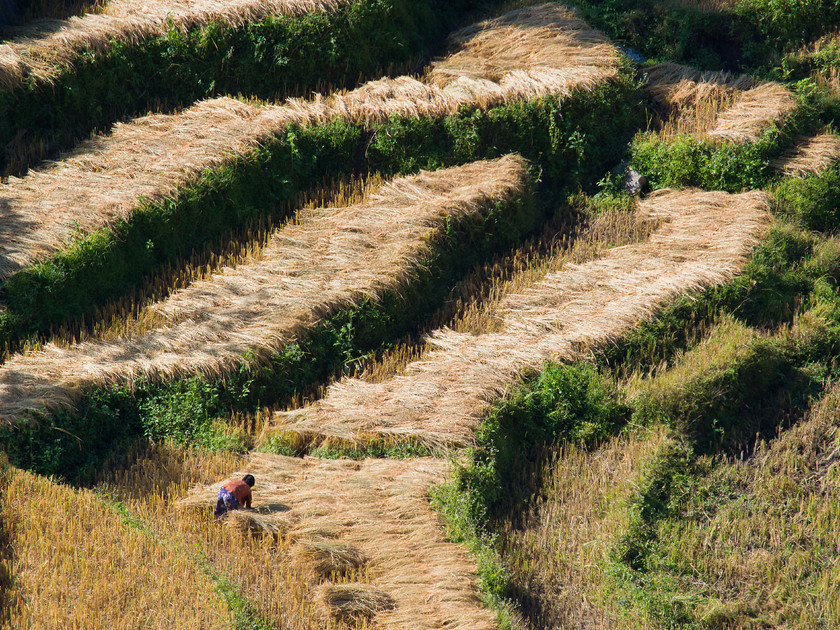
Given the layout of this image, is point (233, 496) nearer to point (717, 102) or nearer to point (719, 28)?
point (717, 102)

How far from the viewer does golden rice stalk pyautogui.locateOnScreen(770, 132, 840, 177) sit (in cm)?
1014

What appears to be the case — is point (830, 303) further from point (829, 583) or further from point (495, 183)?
point (495, 183)

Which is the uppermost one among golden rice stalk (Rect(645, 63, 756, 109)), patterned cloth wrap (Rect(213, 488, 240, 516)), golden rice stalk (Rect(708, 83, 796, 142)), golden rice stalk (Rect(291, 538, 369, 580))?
golden rice stalk (Rect(645, 63, 756, 109))

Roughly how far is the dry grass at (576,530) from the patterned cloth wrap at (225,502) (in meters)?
2.59

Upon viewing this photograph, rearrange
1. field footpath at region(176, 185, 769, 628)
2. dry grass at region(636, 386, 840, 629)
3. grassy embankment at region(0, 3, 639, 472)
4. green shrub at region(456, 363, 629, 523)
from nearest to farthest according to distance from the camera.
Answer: dry grass at region(636, 386, 840, 629)
field footpath at region(176, 185, 769, 628)
green shrub at region(456, 363, 629, 523)
grassy embankment at region(0, 3, 639, 472)

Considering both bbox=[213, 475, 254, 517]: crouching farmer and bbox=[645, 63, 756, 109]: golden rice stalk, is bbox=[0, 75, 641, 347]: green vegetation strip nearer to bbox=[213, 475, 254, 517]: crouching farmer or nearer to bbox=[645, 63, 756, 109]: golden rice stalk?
bbox=[645, 63, 756, 109]: golden rice stalk

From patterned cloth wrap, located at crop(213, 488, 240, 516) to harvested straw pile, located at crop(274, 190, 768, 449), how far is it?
1.23 metres

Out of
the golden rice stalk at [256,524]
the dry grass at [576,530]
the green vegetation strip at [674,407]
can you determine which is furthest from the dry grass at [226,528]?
the dry grass at [576,530]

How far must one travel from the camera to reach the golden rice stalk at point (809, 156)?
10141 millimetres

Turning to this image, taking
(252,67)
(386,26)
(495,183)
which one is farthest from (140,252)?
(386,26)

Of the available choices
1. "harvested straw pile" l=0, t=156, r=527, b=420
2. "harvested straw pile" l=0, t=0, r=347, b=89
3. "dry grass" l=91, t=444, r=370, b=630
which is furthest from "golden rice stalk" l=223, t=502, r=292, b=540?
"harvested straw pile" l=0, t=0, r=347, b=89

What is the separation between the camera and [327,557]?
6766 mm

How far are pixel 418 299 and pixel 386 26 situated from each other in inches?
227

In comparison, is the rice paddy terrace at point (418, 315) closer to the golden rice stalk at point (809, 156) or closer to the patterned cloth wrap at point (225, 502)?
the golden rice stalk at point (809, 156)
